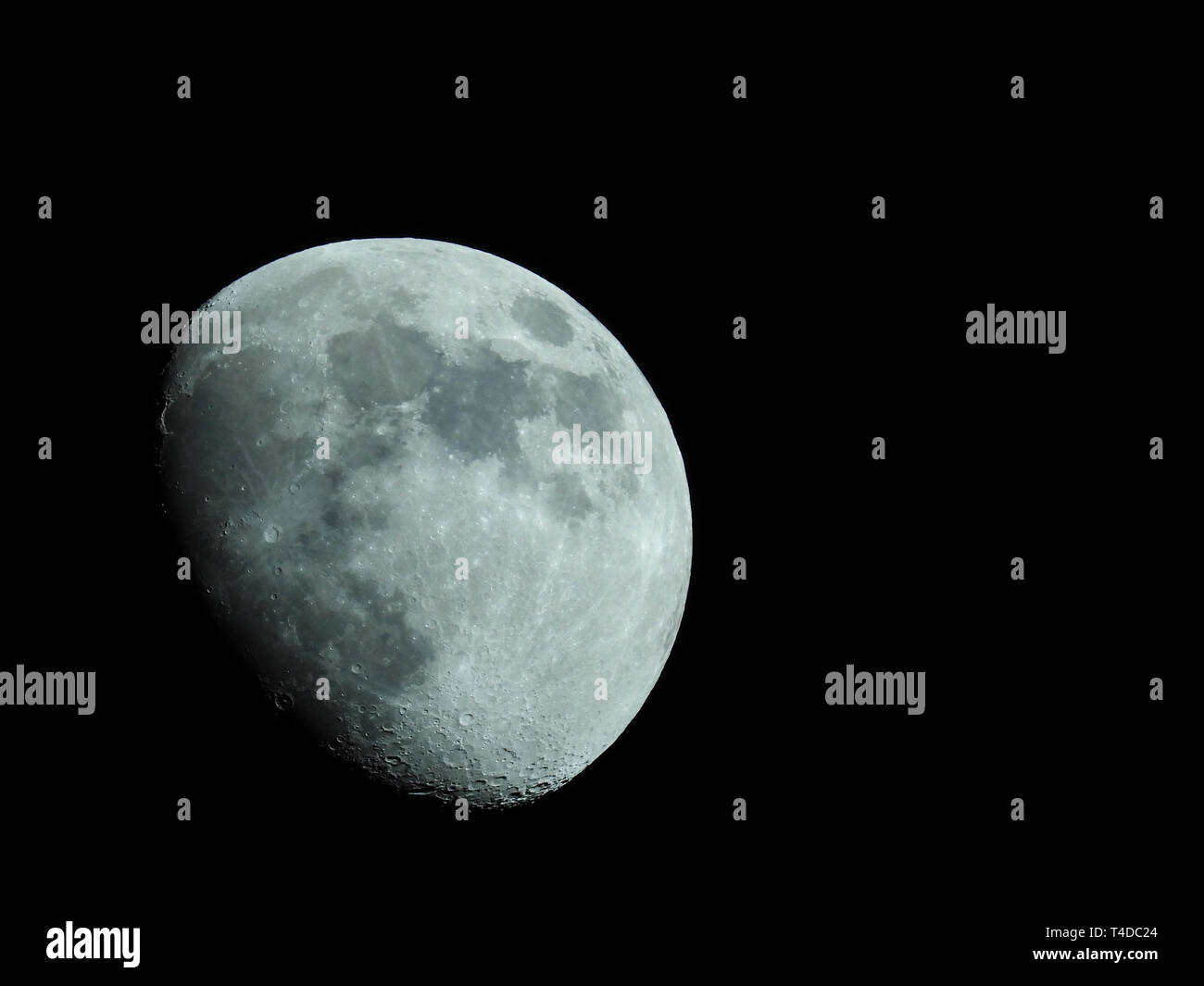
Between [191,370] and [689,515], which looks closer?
[191,370]

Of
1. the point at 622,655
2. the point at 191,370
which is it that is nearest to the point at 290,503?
the point at 191,370

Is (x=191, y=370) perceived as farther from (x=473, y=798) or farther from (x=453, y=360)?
(x=473, y=798)

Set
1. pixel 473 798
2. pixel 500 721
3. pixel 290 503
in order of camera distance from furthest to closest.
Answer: pixel 473 798, pixel 500 721, pixel 290 503

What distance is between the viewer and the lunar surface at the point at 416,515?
14.5 feet

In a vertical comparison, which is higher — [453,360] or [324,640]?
[453,360]

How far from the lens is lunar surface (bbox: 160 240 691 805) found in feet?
14.5

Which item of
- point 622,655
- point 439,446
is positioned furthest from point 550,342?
point 622,655

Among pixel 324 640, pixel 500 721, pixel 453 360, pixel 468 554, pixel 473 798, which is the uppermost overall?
pixel 453 360

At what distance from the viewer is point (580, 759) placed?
5246mm

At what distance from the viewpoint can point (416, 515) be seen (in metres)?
4.39

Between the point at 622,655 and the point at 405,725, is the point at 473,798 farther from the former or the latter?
the point at 622,655

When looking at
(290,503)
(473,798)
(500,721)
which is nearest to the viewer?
(290,503)

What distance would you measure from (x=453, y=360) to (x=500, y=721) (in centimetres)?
161

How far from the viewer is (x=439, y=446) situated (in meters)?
4.44
